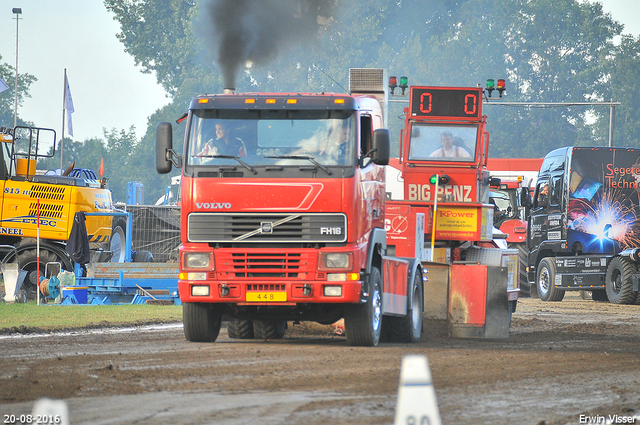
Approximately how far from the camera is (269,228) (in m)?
11.6

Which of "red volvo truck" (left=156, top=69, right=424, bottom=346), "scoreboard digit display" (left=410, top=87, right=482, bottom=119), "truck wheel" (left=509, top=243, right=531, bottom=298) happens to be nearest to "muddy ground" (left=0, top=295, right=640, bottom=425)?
"red volvo truck" (left=156, top=69, right=424, bottom=346)

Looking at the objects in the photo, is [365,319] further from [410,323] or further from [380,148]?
[380,148]

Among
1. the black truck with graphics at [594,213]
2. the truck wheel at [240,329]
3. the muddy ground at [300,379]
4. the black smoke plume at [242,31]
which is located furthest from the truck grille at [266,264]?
the black truck with graphics at [594,213]

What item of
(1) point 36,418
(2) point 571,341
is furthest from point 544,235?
(1) point 36,418

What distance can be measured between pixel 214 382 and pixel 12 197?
15834 millimetres

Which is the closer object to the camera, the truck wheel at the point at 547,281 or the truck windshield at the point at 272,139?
the truck windshield at the point at 272,139

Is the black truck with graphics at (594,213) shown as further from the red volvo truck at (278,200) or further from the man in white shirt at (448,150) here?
the red volvo truck at (278,200)

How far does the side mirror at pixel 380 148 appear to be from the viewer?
39.1 ft

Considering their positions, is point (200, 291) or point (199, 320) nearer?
point (200, 291)

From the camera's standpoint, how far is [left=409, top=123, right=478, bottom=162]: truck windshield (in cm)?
1805

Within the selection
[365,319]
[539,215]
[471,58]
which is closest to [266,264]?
[365,319]

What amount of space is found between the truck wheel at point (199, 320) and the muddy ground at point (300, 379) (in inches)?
7.3

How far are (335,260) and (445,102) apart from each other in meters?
7.55

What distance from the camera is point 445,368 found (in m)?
9.88
